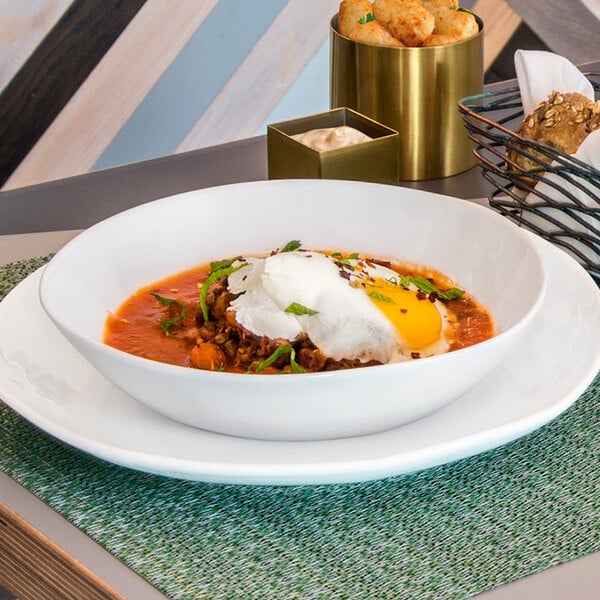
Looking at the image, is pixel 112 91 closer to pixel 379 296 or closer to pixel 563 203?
pixel 563 203

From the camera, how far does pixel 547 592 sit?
0.74 m

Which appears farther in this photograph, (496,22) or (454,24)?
(496,22)

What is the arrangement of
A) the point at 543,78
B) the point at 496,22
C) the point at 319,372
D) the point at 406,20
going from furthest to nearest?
1. the point at 496,22
2. the point at 406,20
3. the point at 543,78
4. the point at 319,372

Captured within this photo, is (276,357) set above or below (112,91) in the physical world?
above

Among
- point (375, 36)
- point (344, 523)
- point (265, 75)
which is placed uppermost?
point (375, 36)

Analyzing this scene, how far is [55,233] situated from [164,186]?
241mm

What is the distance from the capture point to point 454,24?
160 cm

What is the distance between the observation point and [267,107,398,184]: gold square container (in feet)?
4.58

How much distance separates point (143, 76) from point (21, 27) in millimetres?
381

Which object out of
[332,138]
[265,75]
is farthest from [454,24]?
[265,75]

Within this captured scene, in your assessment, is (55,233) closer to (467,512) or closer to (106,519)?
(106,519)

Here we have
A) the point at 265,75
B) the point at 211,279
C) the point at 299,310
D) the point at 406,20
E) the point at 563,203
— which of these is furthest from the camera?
the point at 265,75

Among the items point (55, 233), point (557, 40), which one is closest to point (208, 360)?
point (55, 233)

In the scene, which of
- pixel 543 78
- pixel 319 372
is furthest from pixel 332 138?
pixel 319 372
